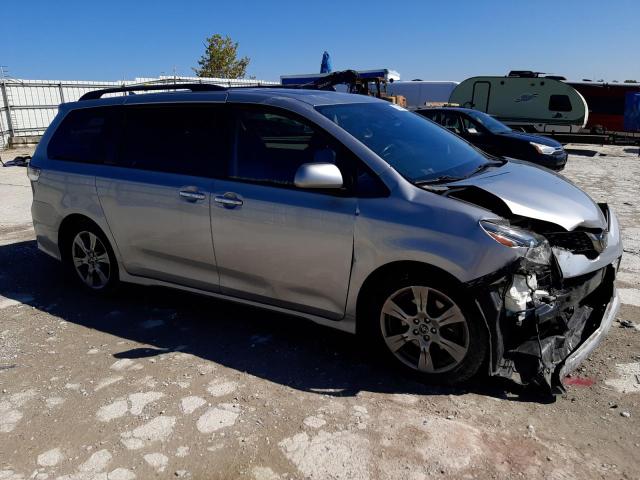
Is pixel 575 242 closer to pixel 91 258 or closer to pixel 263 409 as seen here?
pixel 263 409

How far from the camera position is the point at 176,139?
4250mm

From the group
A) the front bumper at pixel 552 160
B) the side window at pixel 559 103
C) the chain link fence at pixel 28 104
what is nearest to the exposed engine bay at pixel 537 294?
the front bumper at pixel 552 160

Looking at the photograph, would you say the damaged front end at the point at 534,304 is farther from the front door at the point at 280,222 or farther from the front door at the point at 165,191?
the front door at the point at 165,191

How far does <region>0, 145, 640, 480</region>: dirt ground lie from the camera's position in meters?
2.66

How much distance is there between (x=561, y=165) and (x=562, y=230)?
977 cm

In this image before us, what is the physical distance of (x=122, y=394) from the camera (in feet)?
10.9

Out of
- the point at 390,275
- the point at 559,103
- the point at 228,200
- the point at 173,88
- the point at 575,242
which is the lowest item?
the point at 390,275

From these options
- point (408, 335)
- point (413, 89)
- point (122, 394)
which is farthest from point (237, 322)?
point (413, 89)

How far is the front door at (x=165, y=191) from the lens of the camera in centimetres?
402

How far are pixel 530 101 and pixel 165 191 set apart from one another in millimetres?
19861

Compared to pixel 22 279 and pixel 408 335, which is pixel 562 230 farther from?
pixel 22 279

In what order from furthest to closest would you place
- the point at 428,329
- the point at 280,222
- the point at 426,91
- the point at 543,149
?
the point at 426,91, the point at 543,149, the point at 280,222, the point at 428,329

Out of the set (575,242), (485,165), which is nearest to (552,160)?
(485,165)

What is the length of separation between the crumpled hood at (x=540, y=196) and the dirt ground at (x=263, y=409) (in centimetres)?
97
